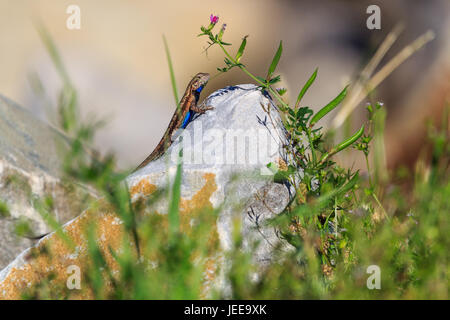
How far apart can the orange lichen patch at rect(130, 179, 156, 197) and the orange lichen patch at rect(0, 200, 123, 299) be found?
20 centimetres

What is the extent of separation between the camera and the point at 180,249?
7.30 feet

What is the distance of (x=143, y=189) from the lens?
3.13 meters

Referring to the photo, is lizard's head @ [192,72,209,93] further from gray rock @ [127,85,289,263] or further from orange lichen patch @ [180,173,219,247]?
orange lichen patch @ [180,173,219,247]

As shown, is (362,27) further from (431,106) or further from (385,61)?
(431,106)

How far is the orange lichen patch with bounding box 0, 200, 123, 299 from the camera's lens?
3039mm

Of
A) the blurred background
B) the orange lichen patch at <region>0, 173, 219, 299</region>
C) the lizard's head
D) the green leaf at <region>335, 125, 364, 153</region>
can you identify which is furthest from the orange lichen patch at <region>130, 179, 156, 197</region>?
the blurred background

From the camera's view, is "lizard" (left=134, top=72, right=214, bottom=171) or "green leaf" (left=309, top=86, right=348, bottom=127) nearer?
"green leaf" (left=309, top=86, right=348, bottom=127)

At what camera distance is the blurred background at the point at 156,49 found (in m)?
7.73

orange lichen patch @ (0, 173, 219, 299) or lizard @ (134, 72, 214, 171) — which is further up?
lizard @ (134, 72, 214, 171)

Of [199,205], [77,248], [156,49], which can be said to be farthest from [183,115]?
[156,49]

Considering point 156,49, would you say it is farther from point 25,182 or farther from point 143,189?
point 143,189

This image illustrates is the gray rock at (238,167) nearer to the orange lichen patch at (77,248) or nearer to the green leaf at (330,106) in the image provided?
the orange lichen patch at (77,248)

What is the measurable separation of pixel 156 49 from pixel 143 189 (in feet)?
18.8

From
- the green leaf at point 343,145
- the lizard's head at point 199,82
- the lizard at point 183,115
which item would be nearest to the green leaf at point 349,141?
the green leaf at point 343,145
